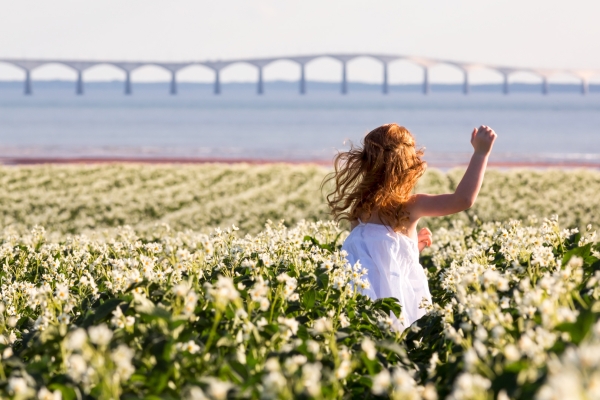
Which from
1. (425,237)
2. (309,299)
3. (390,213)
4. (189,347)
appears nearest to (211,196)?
(425,237)

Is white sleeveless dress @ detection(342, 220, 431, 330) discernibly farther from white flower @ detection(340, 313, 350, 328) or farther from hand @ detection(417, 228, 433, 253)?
white flower @ detection(340, 313, 350, 328)

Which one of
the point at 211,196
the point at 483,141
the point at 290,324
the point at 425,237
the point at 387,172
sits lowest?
the point at 211,196

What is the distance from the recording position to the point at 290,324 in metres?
2.24

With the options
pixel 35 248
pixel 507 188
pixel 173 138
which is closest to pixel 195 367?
pixel 35 248

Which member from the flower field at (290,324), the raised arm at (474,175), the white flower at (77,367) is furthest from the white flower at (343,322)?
the raised arm at (474,175)

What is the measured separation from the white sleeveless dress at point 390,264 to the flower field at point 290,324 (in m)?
0.20

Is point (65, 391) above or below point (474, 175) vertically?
below

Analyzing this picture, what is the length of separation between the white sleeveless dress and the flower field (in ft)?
0.65

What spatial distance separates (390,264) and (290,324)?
95.3 inches

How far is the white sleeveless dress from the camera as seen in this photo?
452 centimetres

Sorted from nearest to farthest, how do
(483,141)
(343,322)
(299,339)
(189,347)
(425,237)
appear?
(189,347), (299,339), (343,322), (483,141), (425,237)

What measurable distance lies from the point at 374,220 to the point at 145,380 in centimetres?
277

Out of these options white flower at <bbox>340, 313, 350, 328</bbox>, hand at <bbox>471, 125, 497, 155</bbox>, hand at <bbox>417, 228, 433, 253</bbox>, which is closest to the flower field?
white flower at <bbox>340, 313, 350, 328</bbox>

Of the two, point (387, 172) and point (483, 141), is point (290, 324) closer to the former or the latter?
point (483, 141)
